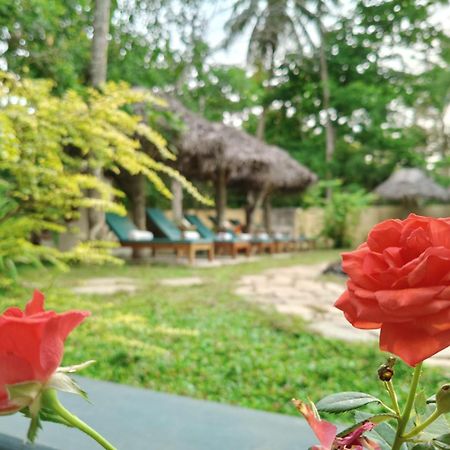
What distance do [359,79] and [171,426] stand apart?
14.2m

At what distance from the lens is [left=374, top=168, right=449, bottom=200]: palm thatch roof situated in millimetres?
12164

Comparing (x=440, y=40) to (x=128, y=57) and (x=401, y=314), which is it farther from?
(x=401, y=314)

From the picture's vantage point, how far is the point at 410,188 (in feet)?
39.8

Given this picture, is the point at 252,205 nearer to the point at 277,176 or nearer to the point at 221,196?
the point at 277,176

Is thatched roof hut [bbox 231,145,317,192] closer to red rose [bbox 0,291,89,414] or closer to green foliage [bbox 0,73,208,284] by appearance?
green foliage [bbox 0,73,208,284]

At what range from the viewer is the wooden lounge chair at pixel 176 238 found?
6.61 m

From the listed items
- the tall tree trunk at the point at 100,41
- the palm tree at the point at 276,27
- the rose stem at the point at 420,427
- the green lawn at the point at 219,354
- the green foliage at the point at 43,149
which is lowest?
the green lawn at the point at 219,354

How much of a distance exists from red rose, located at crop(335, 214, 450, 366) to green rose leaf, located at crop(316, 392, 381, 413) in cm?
6

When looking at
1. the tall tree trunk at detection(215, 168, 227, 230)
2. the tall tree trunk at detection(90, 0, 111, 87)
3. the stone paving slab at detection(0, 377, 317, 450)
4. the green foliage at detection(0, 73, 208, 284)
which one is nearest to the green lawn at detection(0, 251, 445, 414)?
the green foliage at detection(0, 73, 208, 284)

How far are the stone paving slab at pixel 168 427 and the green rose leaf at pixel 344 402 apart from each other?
39cm

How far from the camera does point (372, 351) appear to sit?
2342 mm

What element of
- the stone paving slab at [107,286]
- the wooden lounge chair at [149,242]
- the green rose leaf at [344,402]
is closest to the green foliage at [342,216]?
the wooden lounge chair at [149,242]

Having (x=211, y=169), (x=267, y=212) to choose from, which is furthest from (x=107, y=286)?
(x=267, y=212)

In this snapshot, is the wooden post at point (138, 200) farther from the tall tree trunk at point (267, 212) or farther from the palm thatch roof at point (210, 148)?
the tall tree trunk at point (267, 212)
